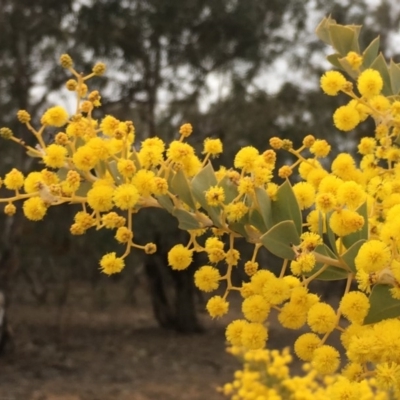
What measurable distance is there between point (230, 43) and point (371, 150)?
7465 mm

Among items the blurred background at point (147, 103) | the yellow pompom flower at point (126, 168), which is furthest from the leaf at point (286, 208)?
the blurred background at point (147, 103)

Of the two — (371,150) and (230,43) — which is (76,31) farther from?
(371,150)

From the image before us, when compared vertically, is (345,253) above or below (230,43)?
below

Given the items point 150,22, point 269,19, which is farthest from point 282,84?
point 150,22

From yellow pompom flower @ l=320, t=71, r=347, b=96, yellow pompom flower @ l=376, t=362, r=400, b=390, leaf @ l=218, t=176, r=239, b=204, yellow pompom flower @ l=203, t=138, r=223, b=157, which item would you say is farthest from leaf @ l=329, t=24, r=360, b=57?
yellow pompom flower @ l=376, t=362, r=400, b=390

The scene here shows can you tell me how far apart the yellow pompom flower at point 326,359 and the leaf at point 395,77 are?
2.06 ft

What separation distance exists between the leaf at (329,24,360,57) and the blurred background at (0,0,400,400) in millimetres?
6034

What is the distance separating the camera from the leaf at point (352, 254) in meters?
0.94

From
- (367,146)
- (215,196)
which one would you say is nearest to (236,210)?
(215,196)

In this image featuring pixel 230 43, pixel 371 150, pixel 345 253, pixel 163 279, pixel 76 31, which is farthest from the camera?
pixel 163 279

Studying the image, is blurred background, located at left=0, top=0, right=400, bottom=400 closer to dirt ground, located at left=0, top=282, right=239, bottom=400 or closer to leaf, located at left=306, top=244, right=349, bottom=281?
dirt ground, located at left=0, top=282, right=239, bottom=400

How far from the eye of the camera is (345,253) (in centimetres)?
96

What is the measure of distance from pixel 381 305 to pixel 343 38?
0.64 meters

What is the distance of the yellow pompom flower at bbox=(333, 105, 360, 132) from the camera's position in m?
1.27
